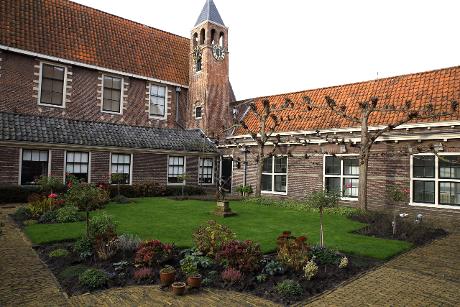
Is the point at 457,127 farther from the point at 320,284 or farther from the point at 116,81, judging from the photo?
the point at 116,81

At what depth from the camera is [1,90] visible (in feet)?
58.7

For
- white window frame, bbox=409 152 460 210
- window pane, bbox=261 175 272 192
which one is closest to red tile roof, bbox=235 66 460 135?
white window frame, bbox=409 152 460 210

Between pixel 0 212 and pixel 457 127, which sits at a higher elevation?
pixel 457 127

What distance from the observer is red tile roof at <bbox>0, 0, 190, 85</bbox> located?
19266mm

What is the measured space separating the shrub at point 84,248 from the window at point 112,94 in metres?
15.6

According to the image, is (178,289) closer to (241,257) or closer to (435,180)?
(241,257)

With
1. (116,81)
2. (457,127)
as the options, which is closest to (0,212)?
(116,81)

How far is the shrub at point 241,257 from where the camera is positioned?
6.67 meters

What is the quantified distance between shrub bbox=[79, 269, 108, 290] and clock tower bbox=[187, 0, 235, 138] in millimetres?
18570

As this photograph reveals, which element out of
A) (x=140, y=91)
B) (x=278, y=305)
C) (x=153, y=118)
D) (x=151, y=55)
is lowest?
(x=278, y=305)

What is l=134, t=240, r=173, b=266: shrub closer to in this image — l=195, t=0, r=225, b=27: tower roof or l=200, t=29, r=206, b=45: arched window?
l=200, t=29, r=206, b=45: arched window

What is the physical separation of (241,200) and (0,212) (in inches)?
470

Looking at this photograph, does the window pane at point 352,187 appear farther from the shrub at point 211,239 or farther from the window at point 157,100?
the window at point 157,100

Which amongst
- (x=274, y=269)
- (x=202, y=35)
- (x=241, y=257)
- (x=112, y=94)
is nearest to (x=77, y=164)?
(x=112, y=94)
